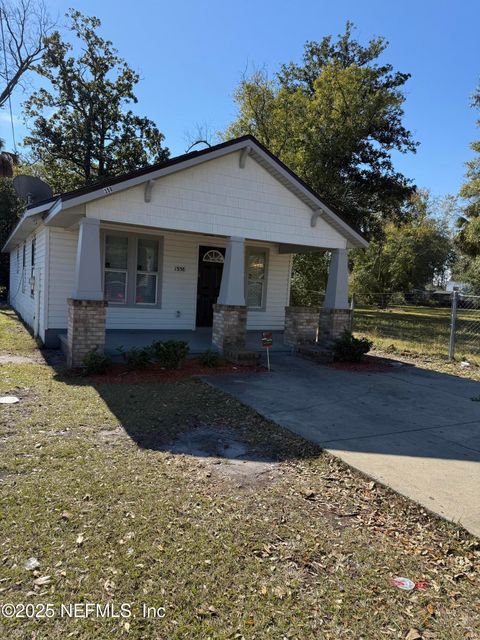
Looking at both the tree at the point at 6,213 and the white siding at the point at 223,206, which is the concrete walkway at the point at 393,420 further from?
the tree at the point at 6,213

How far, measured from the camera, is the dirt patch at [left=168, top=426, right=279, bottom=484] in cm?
400

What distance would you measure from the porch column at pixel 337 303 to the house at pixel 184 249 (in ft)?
0.09

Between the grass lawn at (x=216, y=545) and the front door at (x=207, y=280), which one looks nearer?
the grass lawn at (x=216, y=545)

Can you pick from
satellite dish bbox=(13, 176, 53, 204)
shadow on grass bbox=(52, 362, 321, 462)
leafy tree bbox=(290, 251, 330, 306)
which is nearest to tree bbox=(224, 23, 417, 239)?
leafy tree bbox=(290, 251, 330, 306)

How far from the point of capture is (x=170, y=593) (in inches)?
95.5

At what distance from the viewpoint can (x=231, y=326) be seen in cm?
920

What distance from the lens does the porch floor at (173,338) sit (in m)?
9.75

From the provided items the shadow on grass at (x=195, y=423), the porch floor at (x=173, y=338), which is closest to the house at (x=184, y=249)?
the porch floor at (x=173, y=338)

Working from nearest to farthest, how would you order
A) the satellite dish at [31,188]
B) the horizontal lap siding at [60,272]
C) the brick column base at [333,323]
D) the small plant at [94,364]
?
the small plant at [94,364] → the horizontal lap siding at [60,272] → the brick column base at [333,323] → the satellite dish at [31,188]

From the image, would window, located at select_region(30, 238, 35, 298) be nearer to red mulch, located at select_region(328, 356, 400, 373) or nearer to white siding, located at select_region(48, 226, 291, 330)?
white siding, located at select_region(48, 226, 291, 330)

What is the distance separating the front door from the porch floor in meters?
0.51

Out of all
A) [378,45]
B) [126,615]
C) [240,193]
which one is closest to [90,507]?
[126,615]

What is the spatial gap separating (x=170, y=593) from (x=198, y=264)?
405 inches

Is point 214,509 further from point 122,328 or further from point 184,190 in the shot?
point 122,328
